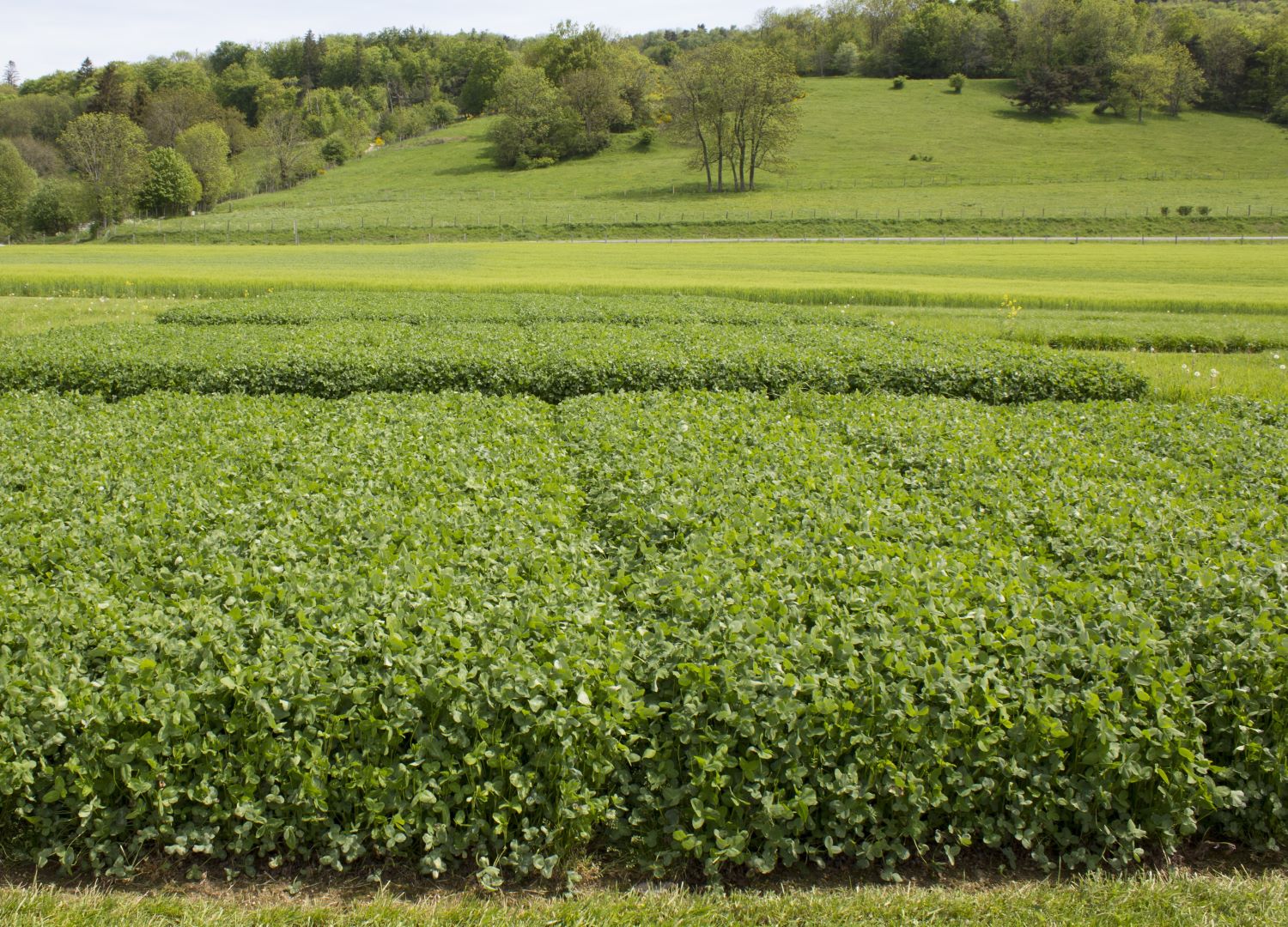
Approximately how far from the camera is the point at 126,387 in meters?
14.5

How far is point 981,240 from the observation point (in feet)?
201

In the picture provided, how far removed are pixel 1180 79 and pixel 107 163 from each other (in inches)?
4993

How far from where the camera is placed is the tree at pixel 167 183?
84.0m

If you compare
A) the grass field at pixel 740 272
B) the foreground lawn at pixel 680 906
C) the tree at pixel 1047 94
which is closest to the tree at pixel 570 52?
the tree at pixel 1047 94

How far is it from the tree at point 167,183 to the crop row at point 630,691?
304ft

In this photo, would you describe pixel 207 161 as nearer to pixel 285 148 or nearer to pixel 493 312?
pixel 285 148

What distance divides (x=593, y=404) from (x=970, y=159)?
97.1 metres

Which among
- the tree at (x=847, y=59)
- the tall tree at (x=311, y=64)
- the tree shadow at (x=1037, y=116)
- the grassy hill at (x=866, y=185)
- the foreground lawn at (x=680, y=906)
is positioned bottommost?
the foreground lawn at (x=680, y=906)

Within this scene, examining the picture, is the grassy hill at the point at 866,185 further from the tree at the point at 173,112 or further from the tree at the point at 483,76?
the tree at the point at 483,76

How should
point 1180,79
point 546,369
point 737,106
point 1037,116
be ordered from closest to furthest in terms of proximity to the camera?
point 546,369 → point 737,106 → point 1037,116 → point 1180,79

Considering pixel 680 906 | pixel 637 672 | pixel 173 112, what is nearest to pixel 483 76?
pixel 173 112

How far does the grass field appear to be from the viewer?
29.9 metres

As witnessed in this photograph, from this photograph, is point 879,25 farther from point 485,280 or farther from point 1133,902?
point 1133,902

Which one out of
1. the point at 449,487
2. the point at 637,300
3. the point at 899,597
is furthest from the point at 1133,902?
the point at 637,300
